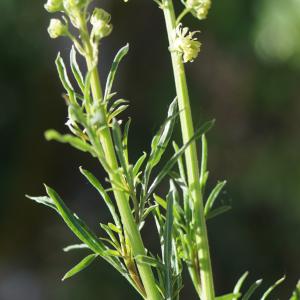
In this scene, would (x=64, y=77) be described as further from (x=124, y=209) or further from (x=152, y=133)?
(x=152, y=133)

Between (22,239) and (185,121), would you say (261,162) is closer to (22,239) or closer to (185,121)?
(22,239)

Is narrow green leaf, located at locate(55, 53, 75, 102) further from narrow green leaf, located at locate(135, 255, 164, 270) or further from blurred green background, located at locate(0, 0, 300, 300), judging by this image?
blurred green background, located at locate(0, 0, 300, 300)

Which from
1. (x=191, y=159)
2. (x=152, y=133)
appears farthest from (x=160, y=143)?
(x=152, y=133)

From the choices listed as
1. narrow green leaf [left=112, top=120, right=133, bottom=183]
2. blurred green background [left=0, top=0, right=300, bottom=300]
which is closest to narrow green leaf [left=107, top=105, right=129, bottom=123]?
narrow green leaf [left=112, top=120, right=133, bottom=183]

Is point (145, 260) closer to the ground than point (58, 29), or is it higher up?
closer to the ground

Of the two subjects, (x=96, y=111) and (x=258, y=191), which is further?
(x=258, y=191)

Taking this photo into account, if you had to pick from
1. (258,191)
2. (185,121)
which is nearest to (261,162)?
(258,191)

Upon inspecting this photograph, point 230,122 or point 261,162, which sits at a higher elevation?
point 230,122
